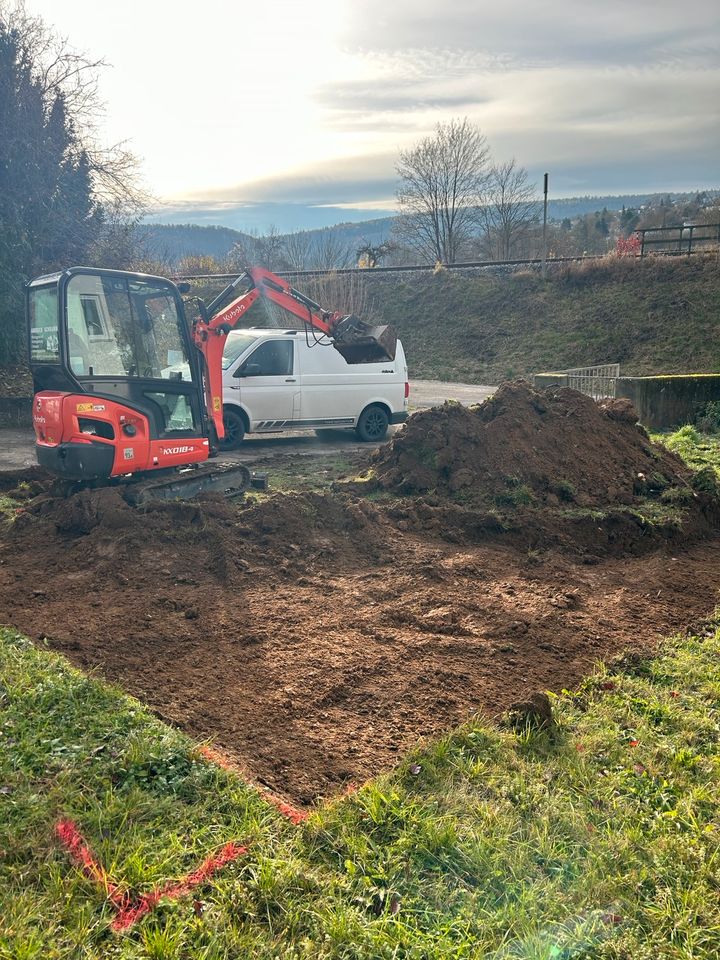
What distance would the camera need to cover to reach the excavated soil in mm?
4438

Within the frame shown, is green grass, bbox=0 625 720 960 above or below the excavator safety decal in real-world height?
below

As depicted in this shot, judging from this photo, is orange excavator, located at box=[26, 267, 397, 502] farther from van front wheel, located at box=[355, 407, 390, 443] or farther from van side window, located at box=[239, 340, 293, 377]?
van front wheel, located at box=[355, 407, 390, 443]

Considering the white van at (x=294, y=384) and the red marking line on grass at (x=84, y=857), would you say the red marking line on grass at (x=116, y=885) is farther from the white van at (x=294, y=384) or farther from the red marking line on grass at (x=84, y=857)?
the white van at (x=294, y=384)

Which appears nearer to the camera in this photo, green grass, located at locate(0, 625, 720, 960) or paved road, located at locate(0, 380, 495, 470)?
green grass, located at locate(0, 625, 720, 960)

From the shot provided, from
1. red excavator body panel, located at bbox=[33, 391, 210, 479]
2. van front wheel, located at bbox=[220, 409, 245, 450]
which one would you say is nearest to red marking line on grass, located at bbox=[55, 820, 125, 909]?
red excavator body panel, located at bbox=[33, 391, 210, 479]

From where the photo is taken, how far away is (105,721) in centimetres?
412

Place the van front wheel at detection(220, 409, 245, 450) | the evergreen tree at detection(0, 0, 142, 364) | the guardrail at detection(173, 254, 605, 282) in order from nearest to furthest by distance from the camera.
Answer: the van front wheel at detection(220, 409, 245, 450)
the evergreen tree at detection(0, 0, 142, 364)
the guardrail at detection(173, 254, 605, 282)

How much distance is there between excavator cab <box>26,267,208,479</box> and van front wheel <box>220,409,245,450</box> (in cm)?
368

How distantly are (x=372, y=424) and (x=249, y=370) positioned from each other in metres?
2.63

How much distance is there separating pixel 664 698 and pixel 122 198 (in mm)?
22402

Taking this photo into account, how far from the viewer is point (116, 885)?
298 centimetres

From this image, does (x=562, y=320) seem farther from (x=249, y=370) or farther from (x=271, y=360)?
(x=249, y=370)

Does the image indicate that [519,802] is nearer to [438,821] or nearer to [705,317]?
[438,821]

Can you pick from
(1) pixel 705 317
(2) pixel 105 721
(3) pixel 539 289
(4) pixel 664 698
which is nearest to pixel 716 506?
(4) pixel 664 698
